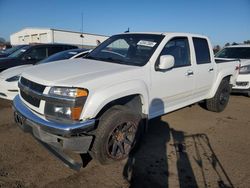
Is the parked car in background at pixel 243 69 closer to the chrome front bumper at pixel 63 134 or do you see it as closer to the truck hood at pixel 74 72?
the truck hood at pixel 74 72

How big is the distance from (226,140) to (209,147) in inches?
21.5

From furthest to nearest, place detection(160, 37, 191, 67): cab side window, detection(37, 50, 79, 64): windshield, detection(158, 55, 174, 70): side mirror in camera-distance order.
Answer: detection(37, 50, 79, 64): windshield → detection(160, 37, 191, 67): cab side window → detection(158, 55, 174, 70): side mirror

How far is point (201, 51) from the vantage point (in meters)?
5.16

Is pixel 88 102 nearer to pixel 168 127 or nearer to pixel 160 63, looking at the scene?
pixel 160 63

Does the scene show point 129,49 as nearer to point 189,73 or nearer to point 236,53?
point 189,73

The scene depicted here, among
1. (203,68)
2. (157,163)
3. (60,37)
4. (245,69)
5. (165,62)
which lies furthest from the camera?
(60,37)

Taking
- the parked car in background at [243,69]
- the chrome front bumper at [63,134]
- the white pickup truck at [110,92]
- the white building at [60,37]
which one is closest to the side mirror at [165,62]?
the white pickup truck at [110,92]

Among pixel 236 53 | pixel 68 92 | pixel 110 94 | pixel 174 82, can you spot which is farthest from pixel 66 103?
pixel 236 53

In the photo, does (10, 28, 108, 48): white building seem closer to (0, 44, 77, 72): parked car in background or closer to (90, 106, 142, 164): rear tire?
(0, 44, 77, 72): parked car in background

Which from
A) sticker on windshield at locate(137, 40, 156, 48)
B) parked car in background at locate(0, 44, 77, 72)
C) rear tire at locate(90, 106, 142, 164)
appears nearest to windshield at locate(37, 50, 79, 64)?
parked car in background at locate(0, 44, 77, 72)

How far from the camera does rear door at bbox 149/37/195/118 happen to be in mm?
3994

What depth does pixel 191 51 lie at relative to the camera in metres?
4.78

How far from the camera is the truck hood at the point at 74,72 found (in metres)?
3.11

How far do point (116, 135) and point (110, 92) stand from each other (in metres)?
0.67
